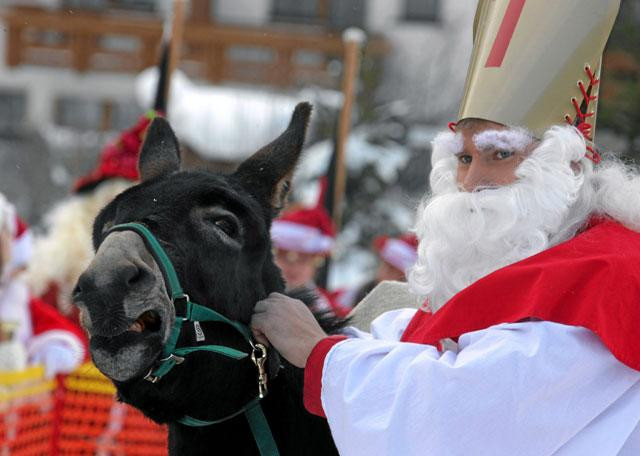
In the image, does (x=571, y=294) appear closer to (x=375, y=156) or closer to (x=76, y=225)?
(x=76, y=225)

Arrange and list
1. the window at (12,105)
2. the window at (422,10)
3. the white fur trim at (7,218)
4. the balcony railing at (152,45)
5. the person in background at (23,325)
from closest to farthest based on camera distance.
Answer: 1. the person in background at (23,325)
2. the white fur trim at (7,218)
3. the balcony railing at (152,45)
4. the window at (422,10)
5. the window at (12,105)

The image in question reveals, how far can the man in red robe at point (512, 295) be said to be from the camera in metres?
2.52

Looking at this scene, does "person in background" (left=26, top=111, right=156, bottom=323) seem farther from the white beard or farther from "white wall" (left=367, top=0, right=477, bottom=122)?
"white wall" (left=367, top=0, right=477, bottom=122)

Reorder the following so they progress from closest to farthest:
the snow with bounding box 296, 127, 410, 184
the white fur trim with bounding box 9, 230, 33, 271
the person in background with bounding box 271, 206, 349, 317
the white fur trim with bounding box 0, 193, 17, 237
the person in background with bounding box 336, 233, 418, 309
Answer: the white fur trim with bounding box 0, 193, 17, 237 → the white fur trim with bounding box 9, 230, 33, 271 → the person in background with bounding box 271, 206, 349, 317 → the person in background with bounding box 336, 233, 418, 309 → the snow with bounding box 296, 127, 410, 184

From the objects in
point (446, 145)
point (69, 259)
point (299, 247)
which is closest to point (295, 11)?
point (299, 247)

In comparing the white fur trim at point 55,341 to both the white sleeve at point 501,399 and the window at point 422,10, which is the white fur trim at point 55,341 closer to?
the white sleeve at point 501,399

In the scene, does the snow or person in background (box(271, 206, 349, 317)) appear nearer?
person in background (box(271, 206, 349, 317))

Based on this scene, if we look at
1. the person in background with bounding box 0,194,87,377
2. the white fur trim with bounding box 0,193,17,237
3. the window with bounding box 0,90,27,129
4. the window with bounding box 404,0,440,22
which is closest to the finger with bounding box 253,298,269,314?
the person in background with bounding box 0,194,87,377

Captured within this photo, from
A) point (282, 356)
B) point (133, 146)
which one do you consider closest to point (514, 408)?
point (282, 356)

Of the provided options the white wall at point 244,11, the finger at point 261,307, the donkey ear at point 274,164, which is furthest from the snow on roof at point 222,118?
the white wall at point 244,11

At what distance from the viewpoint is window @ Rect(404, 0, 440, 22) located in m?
23.7

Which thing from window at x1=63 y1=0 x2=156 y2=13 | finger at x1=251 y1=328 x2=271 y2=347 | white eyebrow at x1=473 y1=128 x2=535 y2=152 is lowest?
window at x1=63 y1=0 x2=156 y2=13

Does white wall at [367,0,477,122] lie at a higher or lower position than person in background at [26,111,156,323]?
Result: lower

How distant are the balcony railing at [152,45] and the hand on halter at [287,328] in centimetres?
1833
